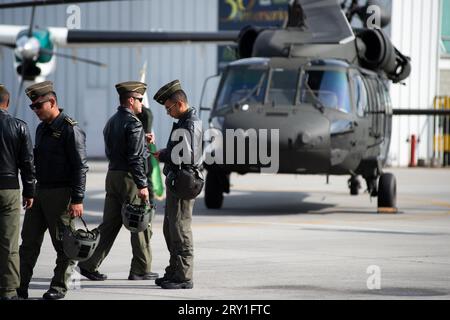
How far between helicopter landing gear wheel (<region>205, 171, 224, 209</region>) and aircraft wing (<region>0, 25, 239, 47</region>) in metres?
12.3

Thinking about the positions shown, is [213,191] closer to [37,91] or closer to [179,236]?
[179,236]

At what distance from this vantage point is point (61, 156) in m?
8.93

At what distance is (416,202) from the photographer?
822 inches

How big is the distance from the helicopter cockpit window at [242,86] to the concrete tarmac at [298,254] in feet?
6.13

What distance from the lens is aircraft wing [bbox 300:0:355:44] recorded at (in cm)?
1795

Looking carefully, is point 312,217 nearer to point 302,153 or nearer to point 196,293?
point 302,153

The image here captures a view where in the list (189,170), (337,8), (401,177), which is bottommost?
(401,177)

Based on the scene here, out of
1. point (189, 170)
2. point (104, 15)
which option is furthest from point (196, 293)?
point (104, 15)

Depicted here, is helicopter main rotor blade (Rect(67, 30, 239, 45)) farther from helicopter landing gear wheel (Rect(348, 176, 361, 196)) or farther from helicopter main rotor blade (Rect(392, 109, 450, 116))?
helicopter main rotor blade (Rect(392, 109, 450, 116))

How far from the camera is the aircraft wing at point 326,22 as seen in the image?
17953 millimetres

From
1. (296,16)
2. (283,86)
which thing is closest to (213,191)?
(283,86)

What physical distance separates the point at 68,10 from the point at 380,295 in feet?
113

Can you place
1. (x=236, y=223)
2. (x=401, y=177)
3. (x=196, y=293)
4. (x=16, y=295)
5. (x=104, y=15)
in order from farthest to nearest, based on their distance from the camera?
1. (x=104, y=15)
2. (x=401, y=177)
3. (x=236, y=223)
4. (x=196, y=293)
5. (x=16, y=295)

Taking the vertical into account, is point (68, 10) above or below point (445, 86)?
above
